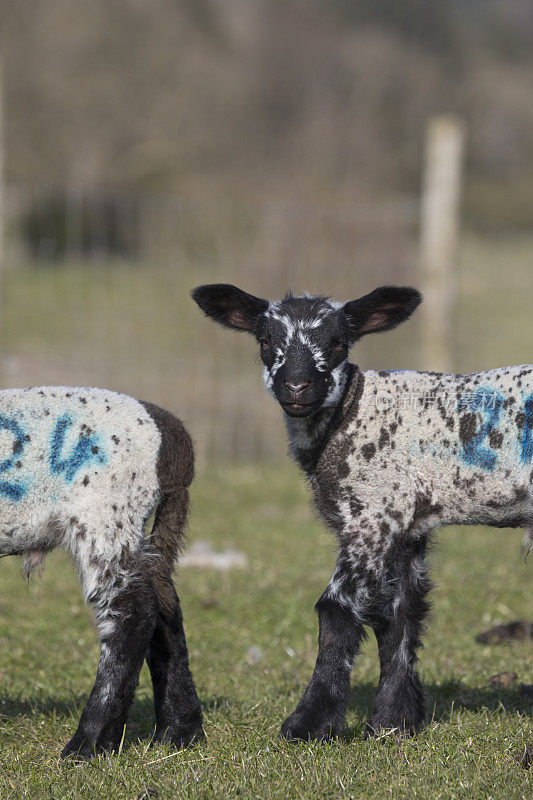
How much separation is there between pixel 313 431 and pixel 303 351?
42 centimetres

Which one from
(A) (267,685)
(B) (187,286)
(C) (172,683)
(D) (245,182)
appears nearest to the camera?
(C) (172,683)

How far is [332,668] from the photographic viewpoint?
4637 millimetres

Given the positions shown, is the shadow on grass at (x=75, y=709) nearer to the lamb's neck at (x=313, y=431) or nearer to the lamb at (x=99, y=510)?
the lamb at (x=99, y=510)

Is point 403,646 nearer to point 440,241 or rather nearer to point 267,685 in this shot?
point 267,685

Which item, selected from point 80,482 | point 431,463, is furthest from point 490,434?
point 80,482

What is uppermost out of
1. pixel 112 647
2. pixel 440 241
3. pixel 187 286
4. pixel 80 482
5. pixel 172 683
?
pixel 440 241

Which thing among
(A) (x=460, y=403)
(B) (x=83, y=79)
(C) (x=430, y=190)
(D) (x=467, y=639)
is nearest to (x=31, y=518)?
(A) (x=460, y=403)

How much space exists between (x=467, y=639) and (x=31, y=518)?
141 inches

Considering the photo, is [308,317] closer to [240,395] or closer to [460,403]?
[460,403]

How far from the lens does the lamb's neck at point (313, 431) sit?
16.6ft

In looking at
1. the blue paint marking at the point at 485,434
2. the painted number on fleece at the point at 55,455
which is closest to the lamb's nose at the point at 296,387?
the blue paint marking at the point at 485,434

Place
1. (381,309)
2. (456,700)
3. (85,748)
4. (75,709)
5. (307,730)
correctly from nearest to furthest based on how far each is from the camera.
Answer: (85,748)
(307,730)
(75,709)
(381,309)
(456,700)

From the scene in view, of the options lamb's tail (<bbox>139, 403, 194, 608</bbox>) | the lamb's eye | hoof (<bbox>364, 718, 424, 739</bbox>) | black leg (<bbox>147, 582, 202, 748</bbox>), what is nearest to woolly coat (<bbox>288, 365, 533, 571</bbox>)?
the lamb's eye

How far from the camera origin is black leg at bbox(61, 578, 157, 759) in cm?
450
